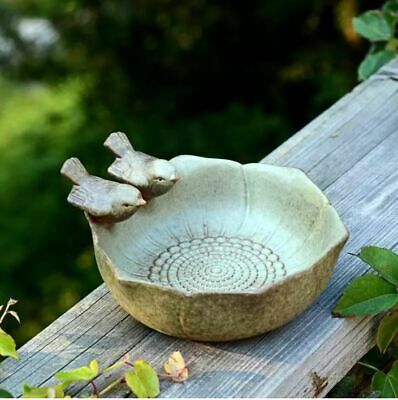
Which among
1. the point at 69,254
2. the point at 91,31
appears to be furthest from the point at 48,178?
the point at 91,31

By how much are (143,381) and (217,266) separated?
0.37 m

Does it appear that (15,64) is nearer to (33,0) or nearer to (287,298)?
(33,0)

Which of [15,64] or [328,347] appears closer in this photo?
[328,347]

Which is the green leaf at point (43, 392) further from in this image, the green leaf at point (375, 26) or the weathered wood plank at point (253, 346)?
the green leaf at point (375, 26)

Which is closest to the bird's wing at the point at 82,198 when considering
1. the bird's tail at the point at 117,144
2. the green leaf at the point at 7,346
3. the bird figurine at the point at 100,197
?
the bird figurine at the point at 100,197

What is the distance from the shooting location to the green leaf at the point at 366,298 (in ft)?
5.05

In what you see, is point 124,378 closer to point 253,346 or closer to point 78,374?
point 78,374

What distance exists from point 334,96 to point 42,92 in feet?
8.51

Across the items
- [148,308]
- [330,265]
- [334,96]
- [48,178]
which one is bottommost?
[334,96]

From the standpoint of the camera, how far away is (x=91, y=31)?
3.91 metres

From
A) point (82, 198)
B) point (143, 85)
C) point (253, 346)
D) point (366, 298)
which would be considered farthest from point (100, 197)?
point (143, 85)

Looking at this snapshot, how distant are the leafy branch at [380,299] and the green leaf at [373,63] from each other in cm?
90

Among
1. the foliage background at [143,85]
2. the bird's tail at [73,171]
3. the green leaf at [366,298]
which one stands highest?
the bird's tail at [73,171]

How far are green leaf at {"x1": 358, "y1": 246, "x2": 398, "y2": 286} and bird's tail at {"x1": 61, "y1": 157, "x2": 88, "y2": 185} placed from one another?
0.53 meters
